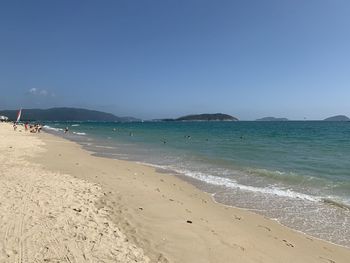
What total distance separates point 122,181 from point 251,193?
4.94 meters

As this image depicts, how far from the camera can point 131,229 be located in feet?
23.9

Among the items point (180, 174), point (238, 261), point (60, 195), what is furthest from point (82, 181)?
point (238, 261)

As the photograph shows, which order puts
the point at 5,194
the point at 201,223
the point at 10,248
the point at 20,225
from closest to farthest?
the point at 10,248 < the point at 20,225 < the point at 201,223 < the point at 5,194

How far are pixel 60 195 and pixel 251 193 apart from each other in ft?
23.3

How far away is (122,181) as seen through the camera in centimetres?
1302

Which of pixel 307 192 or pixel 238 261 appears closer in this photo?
pixel 238 261

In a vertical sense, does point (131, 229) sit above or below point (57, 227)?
below

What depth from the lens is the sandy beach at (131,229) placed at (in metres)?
6.00

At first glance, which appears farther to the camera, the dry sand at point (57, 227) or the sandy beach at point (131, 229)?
the sandy beach at point (131, 229)

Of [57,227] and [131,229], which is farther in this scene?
[131,229]

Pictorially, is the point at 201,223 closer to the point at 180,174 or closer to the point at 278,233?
the point at 278,233

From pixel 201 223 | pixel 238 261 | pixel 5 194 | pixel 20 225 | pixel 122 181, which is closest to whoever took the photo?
pixel 238 261

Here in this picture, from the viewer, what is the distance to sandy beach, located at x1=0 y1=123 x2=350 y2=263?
19.7 ft

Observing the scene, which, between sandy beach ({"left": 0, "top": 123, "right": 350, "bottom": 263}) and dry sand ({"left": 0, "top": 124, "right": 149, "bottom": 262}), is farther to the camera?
sandy beach ({"left": 0, "top": 123, "right": 350, "bottom": 263})
